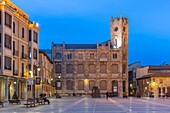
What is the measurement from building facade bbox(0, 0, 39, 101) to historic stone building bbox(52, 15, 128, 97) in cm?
5408

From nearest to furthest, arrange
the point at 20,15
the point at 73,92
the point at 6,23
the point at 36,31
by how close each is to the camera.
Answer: the point at 6,23
the point at 20,15
the point at 36,31
the point at 73,92

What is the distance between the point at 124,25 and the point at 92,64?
16623 millimetres

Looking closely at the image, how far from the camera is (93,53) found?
439 ft

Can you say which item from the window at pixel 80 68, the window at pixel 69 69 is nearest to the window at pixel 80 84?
the window at pixel 80 68

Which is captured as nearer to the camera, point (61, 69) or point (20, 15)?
point (20, 15)

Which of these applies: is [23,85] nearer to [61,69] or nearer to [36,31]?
[36,31]

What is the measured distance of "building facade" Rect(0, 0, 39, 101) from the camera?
2233 inches

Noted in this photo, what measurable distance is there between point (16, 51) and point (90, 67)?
233 ft

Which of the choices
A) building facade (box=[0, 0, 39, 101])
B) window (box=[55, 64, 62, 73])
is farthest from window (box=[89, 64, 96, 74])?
building facade (box=[0, 0, 39, 101])

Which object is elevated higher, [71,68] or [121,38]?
[121,38]

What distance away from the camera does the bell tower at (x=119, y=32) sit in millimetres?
134337

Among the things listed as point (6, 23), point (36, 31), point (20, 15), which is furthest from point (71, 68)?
point (6, 23)

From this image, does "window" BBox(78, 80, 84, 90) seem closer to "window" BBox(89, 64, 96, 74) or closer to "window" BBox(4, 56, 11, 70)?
"window" BBox(89, 64, 96, 74)

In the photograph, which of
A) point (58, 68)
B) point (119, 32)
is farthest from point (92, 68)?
point (119, 32)
